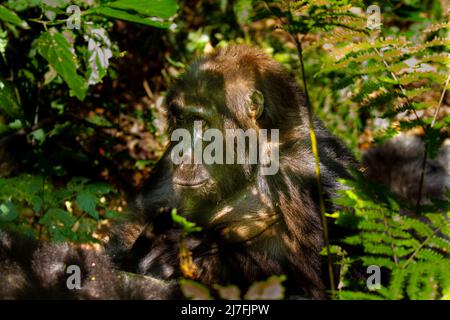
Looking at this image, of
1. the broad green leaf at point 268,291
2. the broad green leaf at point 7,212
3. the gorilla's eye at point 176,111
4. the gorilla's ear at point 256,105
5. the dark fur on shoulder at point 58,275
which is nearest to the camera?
the broad green leaf at point 268,291

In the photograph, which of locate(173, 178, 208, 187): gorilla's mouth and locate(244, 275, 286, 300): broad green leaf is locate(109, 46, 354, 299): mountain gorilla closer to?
locate(173, 178, 208, 187): gorilla's mouth

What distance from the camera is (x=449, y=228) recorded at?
94.4 inches

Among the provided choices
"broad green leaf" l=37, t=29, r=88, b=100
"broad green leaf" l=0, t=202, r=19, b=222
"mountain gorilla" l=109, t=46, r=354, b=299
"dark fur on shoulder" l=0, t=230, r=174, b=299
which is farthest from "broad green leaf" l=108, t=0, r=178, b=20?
"broad green leaf" l=0, t=202, r=19, b=222

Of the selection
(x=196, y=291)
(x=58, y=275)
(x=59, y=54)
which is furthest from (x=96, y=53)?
(x=196, y=291)

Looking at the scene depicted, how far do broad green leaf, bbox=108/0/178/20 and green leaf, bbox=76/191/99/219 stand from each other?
1.30 metres

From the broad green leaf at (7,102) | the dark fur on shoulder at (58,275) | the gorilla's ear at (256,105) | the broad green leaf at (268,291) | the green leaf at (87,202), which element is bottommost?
the broad green leaf at (268,291)

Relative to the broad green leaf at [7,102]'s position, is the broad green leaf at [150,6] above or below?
above

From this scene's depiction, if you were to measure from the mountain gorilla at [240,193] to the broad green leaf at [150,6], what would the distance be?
2.84ft

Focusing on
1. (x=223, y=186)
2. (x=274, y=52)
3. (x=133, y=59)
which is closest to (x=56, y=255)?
(x=223, y=186)

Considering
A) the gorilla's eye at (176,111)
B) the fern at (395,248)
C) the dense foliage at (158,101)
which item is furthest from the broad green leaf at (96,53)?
the fern at (395,248)

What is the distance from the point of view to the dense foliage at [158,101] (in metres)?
2.41

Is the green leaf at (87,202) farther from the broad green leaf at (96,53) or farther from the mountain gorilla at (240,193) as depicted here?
the broad green leaf at (96,53)
